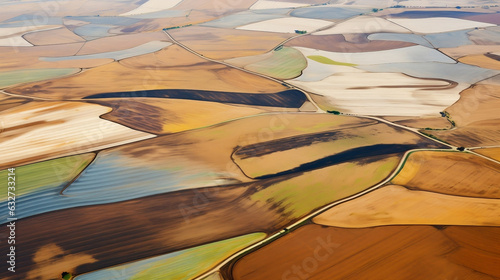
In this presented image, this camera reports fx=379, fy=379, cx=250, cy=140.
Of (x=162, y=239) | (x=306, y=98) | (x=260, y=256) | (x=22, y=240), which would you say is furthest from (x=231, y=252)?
(x=306, y=98)

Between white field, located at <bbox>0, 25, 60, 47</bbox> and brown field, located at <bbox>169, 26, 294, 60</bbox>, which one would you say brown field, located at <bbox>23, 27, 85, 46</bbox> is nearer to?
white field, located at <bbox>0, 25, 60, 47</bbox>

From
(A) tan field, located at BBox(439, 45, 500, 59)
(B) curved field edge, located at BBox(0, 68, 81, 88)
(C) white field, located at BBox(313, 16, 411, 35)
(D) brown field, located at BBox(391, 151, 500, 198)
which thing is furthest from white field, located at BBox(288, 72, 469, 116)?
(B) curved field edge, located at BBox(0, 68, 81, 88)

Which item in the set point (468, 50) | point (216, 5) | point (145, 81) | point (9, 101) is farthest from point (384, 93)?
point (216, 5)

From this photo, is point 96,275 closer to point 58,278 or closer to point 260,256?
point 58,278

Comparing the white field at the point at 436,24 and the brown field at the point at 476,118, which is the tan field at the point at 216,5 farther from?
the brown field at the point at 476,118

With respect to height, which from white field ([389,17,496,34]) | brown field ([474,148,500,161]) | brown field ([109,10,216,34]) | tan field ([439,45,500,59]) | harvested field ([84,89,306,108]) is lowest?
brown field ([474,148,500,161])

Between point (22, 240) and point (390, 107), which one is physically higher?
point (390, 107)

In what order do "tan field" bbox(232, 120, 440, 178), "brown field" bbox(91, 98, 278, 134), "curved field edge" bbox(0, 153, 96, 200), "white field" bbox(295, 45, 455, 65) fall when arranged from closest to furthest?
"curved field edge" bbox(0, 153, 96, 200)
"tan field" bbox(232, 120, 440, 178)
"brown field" bbox(91, 98, 278, 134)
"white field" bbox(295, 45, 455, 65)
